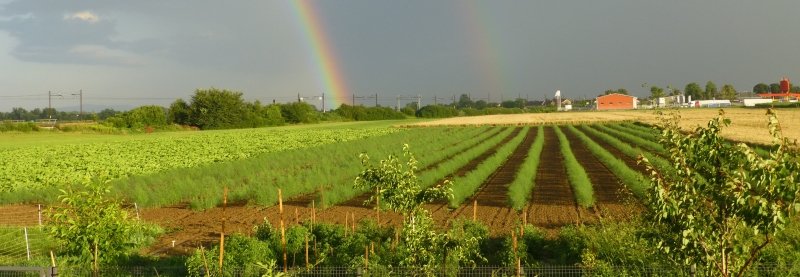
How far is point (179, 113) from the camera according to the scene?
4368 inches

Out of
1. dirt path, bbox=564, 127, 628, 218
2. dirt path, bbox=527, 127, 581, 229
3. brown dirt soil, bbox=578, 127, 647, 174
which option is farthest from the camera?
brown dirt soil, bbox=578, 127, 647, 174

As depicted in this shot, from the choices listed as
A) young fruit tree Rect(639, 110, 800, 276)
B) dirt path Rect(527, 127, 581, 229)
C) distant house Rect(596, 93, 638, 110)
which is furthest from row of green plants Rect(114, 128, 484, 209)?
distant house Rect(596, 93, 638, 110)

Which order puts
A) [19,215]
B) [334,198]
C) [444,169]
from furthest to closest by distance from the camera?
1. [444,169]
2. [19,215]
3. [334,198]

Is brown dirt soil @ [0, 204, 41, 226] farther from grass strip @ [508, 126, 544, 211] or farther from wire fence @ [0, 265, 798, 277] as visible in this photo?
grass strip @ [508, 126, 544, 211]

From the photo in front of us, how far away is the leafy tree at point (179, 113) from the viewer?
Answer: 110 meters

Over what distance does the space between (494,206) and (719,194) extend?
12915mm

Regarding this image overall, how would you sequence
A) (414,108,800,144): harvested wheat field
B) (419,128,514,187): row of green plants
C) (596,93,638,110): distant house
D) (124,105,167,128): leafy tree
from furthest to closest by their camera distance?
(596,93,638,110): distant house, (124,105,167,128): leafy tree, (414,108,800,144): harvested wheat field, (419,128,514,187): row of green plants

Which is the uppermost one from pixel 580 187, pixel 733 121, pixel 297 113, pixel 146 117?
pixel 297 113

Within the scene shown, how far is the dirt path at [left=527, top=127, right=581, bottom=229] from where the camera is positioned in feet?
53.0

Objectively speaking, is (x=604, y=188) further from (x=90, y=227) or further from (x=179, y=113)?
(x=179, y=113)

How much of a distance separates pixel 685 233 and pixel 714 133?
3.31ft

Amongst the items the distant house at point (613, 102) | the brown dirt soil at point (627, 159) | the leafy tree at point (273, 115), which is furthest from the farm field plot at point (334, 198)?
the distant house at point (613, 102)

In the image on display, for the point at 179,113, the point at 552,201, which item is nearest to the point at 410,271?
the point at 552,201

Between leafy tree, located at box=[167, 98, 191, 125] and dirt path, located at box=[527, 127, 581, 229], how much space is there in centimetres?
9135
